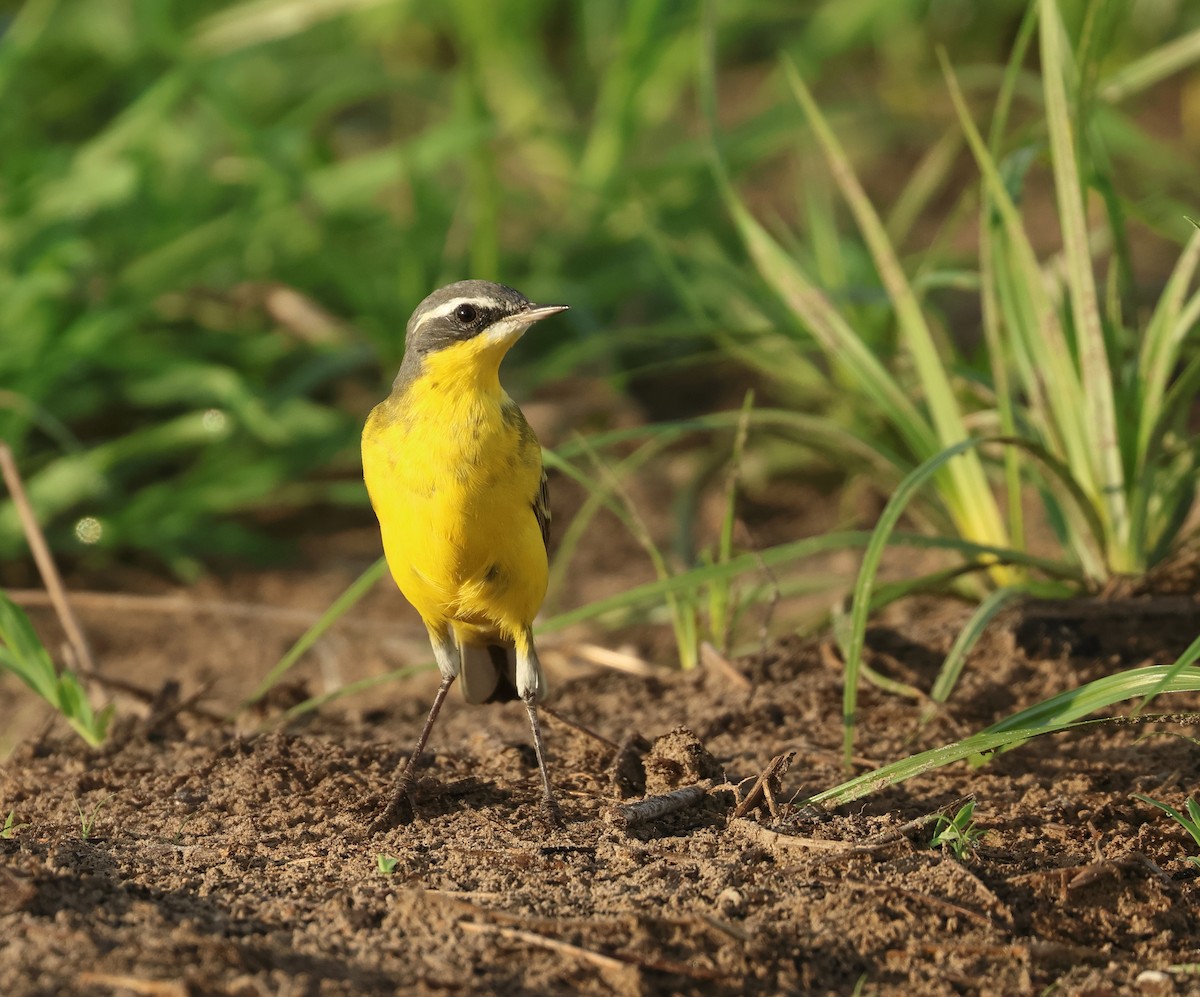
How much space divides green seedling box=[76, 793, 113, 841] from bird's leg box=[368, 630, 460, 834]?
2.26 ft

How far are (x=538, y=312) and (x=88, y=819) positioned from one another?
183 cm

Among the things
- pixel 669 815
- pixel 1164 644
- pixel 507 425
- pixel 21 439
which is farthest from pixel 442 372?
pixel 21 439

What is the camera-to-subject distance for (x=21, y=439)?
6.64 m

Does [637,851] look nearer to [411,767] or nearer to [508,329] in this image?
[411,767]

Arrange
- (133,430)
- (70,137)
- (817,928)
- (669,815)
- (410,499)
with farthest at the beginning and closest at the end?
(70,137)
(133,430)
(410,499)
(669,815)
(817,928)

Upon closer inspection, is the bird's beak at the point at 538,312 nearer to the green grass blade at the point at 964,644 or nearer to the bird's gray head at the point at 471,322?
the bird's gray head at the point at 471,322

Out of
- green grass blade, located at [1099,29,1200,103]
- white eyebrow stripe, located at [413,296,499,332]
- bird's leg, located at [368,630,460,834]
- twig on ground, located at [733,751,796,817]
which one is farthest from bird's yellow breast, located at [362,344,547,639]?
green grass blade, located at [1099,29,1200,103]

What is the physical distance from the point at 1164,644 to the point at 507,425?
221cm

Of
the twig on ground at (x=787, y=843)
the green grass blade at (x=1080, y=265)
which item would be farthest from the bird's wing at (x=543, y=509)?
the green grass blade at (x=1080, y=265)

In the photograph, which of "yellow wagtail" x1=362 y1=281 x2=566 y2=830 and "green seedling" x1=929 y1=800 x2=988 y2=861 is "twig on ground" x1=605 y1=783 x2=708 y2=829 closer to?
"yellow wagtail" x1=362 y1=281 x2=566 y2=830

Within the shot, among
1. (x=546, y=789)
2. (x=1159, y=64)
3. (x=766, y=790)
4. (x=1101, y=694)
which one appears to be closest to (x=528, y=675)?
(x=546, y=789)

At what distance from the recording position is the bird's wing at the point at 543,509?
4324 millimetres

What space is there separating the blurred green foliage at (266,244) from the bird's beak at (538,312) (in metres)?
0.96

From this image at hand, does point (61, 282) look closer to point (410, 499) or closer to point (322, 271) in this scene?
point (322, 271)
